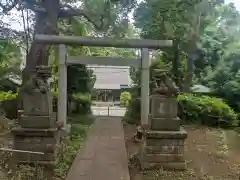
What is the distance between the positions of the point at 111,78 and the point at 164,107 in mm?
25395

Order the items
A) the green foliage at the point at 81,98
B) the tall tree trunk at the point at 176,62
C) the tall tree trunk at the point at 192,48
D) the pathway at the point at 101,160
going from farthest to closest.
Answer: the green foliage at the point at 81,98, the tall tree trunk at the point at 192,48, the tall tree trunk at the point at 176,62, the pathway at the point at 101,160

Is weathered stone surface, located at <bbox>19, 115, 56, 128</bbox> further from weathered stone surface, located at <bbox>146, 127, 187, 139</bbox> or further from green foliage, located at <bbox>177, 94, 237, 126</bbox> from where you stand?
green foliage, located at <bbox>177, 94, 237, 126</bbox>

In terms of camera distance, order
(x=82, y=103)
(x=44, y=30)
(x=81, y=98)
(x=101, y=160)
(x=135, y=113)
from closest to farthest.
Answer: (x=101, y=160) → (x=44, y=30) → (x=135, y=113) → (x=81, y=98) → (x=82, y=103)

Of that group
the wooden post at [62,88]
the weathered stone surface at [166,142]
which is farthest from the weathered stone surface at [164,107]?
the wooden post at [62,88]

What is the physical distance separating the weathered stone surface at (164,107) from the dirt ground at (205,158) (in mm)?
1179

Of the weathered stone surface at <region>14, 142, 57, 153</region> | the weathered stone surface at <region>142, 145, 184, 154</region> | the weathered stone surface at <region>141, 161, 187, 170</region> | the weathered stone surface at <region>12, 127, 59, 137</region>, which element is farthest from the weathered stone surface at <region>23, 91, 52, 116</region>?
the weathered stone surface at <region>141, 161, 187, 170</region>

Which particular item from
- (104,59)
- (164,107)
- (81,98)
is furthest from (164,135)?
(81,98)

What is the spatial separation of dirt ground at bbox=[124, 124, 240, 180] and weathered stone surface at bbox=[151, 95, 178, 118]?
46.4 inches

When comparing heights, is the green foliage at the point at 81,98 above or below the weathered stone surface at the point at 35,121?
above

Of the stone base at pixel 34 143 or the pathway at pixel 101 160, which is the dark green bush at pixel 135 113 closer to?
the pathway at pixel 101 160

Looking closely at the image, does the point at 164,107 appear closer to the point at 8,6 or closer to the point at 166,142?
the point at 166,142

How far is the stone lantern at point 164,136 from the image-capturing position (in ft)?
23.6

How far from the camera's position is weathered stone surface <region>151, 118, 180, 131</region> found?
288 inches

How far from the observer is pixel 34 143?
7.02m
